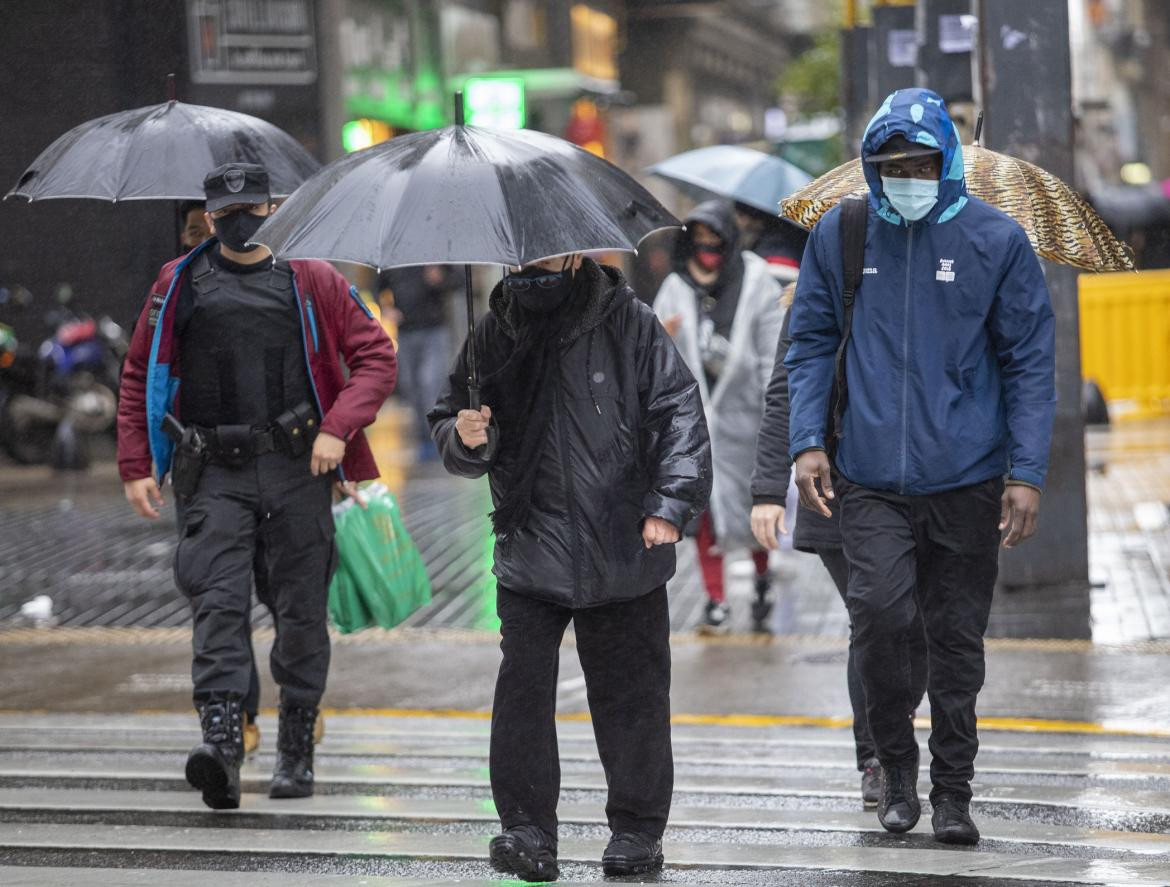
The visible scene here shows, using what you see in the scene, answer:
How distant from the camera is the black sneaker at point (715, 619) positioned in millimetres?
9174

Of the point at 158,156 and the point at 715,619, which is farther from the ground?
the point at 158,156

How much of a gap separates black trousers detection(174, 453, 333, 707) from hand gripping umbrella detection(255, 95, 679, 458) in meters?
1.21

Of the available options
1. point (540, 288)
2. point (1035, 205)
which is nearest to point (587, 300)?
point (540, 288)

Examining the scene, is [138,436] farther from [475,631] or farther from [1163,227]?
[1163,227]

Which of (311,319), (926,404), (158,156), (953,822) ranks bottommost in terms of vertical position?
(953,822)

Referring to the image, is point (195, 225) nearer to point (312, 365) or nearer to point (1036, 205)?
point (312, 365)

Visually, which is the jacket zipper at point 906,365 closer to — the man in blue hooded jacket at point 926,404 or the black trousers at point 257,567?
the man in blue hooded jacket at point 926,404

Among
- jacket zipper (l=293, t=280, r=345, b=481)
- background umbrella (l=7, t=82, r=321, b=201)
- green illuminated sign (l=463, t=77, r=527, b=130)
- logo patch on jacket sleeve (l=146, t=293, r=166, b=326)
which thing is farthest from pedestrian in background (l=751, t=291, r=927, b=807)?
green illuminated sign (l=463, t=77, r=527, b=130)

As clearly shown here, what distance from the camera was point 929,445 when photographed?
503cm

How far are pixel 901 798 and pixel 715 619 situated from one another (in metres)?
3.93

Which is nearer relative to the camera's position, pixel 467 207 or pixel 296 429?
pixel 467 207

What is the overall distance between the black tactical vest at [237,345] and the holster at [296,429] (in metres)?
0.05

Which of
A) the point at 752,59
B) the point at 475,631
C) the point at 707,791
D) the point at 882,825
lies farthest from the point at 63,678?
the point at 752,59

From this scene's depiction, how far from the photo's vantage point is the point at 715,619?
922cm
